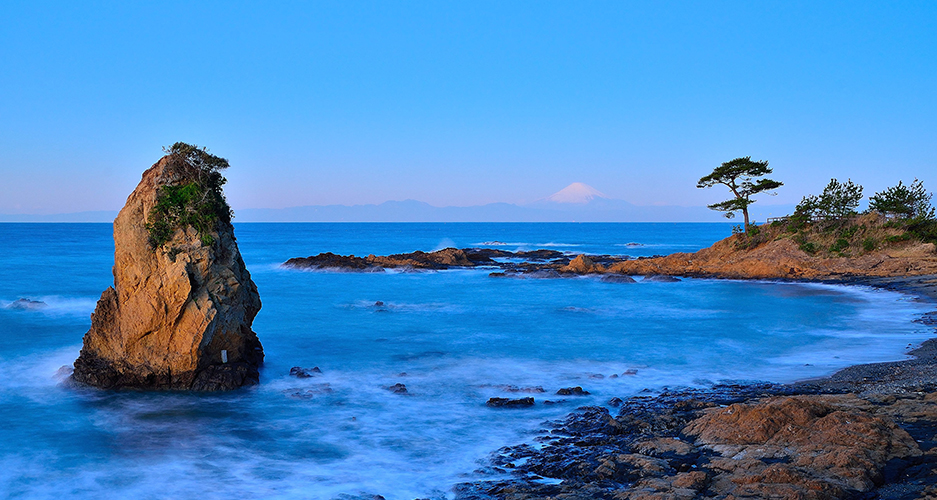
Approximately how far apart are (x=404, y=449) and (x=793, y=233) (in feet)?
119

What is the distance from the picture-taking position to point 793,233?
38.2 metres

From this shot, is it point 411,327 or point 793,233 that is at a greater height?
point 793,233

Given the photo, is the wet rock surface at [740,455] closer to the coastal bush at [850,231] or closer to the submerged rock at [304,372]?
the submerged rock at [304,372]

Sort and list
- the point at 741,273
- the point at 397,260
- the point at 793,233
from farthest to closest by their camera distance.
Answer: the point at 397,260, the point at 793,233, the point at 741,273

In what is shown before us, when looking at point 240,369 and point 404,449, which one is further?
point 240,369

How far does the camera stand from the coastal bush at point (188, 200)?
485 inches

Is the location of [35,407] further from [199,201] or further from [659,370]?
[659,370]

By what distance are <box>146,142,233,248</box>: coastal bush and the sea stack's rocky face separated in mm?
101

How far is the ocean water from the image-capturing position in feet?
28.2

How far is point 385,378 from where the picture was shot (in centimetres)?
Answer: 1375

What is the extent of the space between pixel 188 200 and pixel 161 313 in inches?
91.1

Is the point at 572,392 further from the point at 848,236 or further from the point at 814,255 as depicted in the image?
the point at 848,236

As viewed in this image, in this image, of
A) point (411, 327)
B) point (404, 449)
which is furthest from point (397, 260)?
point (404, 449)

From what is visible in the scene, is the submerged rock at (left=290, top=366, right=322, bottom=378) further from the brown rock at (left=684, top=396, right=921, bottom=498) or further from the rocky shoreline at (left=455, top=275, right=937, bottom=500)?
the brown rock at (left=684, top=396, right=921, bottom=498)
